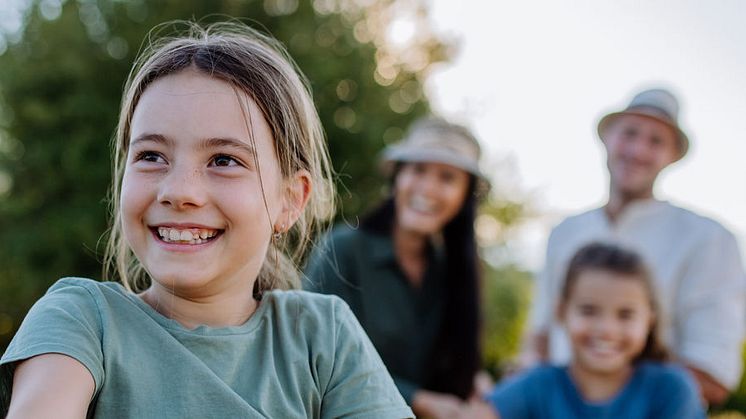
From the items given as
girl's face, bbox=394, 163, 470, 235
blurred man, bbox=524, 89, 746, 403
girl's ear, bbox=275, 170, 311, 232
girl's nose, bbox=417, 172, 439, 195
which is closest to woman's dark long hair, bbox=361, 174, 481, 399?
girl's face, bbox=394, 163, 470, 235

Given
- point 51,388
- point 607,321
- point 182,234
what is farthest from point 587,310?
point 51,388

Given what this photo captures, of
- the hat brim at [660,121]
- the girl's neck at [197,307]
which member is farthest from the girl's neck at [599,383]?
the girl's neck at [197,307]

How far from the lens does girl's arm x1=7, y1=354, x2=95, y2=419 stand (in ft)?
4.25

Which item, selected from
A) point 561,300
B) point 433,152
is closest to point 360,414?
point 561,300

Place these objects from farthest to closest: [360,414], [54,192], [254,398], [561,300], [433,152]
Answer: [54,192] < [433,152] < [561,300] < [360,414] < [254,398]

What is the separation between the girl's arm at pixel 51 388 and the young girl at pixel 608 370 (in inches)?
87.7

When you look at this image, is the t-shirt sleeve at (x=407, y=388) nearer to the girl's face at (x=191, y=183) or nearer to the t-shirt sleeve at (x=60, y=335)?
the girl's face at (x=191, y=183)

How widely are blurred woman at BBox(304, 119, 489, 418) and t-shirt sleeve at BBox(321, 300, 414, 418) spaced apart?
→ 2161 mm

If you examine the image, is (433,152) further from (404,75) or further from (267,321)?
(404,75)

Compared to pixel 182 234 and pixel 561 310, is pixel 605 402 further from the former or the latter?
pixel 182 234

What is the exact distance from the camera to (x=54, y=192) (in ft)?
38.0

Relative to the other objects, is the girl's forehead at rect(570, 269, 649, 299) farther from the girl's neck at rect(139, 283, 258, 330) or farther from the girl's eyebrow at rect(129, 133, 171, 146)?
the girl's eyebrow at rect(129, 133, 171, 146)

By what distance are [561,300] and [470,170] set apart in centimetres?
88

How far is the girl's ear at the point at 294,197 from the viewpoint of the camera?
5.83 ft
